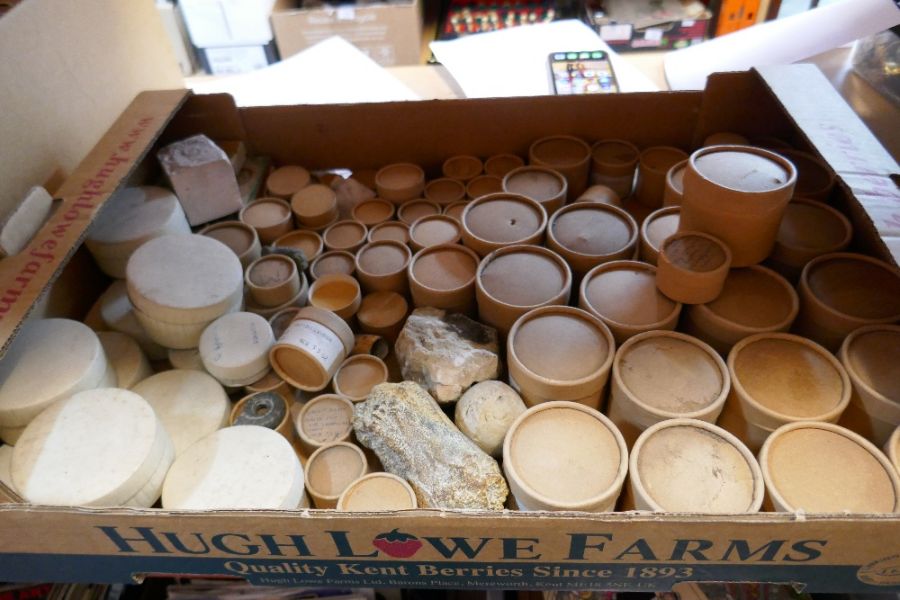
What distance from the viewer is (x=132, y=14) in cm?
157

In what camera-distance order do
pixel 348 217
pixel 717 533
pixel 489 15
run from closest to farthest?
pixel 717 533
pixel 348 217
pixel 489 15

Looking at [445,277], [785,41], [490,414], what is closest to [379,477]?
[490,414]

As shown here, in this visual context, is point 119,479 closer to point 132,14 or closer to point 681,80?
point 132,14

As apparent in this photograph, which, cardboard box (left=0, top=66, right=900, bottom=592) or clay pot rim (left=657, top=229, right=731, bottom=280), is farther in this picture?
clay pot rim (left=657, top=229, right=731, bottom=280)

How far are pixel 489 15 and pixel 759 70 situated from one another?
1771mm

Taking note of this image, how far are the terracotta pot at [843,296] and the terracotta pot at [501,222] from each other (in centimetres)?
53

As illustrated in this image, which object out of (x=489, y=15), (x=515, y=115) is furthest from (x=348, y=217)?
(x=489, y=15)

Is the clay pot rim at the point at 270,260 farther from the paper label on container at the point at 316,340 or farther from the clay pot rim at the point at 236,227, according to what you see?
the paper label on container at the point at 316,340

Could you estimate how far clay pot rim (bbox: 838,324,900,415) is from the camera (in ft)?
3.13

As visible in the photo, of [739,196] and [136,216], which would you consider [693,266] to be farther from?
[136,216]

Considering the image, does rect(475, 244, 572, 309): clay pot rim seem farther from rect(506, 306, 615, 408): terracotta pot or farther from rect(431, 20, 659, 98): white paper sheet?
rect(431, 20, 659, 98): white paper sheet

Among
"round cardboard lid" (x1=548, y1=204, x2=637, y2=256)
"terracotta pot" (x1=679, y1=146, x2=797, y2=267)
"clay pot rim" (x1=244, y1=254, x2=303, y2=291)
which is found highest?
"terracotta pot" (x1=679, y1=146, x2=797, y2=267)

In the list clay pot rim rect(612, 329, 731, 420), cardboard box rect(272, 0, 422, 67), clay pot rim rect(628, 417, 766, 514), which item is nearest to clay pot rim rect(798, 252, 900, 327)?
clay pot rim rect(612, 329, 731, 420)

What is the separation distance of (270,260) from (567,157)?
792 mm
